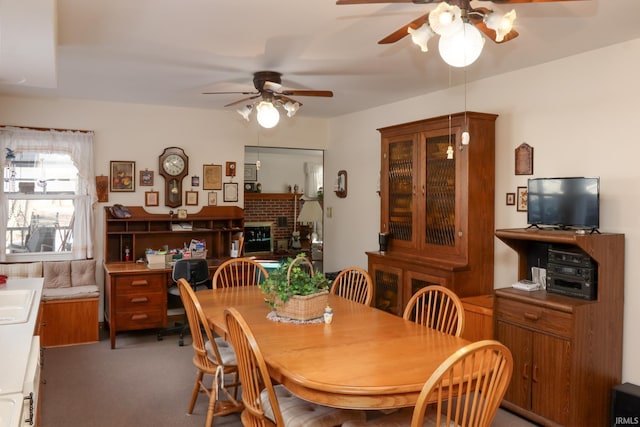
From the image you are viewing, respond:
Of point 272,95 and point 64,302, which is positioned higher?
point 272,95

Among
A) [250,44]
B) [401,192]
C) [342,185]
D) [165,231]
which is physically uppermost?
[250,44]

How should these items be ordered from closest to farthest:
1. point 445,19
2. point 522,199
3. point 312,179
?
1. point 445,19
2. point 522,199
3. point 312,179

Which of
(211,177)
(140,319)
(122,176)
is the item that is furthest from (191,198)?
(140,319)

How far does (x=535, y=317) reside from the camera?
10.5 feet

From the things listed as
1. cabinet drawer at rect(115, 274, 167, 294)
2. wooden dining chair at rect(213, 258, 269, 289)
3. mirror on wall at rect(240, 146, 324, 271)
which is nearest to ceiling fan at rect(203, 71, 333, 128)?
wooden dining chair at rect(213, 258, 269, 289)

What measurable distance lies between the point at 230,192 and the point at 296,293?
350 centimetres

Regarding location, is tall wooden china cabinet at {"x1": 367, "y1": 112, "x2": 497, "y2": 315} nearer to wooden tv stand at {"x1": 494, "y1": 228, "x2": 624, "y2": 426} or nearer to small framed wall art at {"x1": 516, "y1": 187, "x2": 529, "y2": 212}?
small framed wall art at {"x1": 516, "y1": 187, "x2": 529, "y2": 212}

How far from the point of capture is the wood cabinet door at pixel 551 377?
9.98ft

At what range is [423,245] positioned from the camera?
439 cm

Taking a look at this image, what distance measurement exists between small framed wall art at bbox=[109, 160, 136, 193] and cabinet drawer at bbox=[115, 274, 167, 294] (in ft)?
3.81

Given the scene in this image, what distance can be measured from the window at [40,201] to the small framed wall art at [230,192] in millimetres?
1619

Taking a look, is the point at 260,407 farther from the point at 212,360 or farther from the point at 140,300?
the point at 140,300

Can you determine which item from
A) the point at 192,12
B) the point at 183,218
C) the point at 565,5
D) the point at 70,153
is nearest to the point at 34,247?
the point at 70,153

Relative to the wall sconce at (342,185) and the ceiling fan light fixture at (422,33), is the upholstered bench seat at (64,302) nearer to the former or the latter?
the wall sconce at (342,185)
